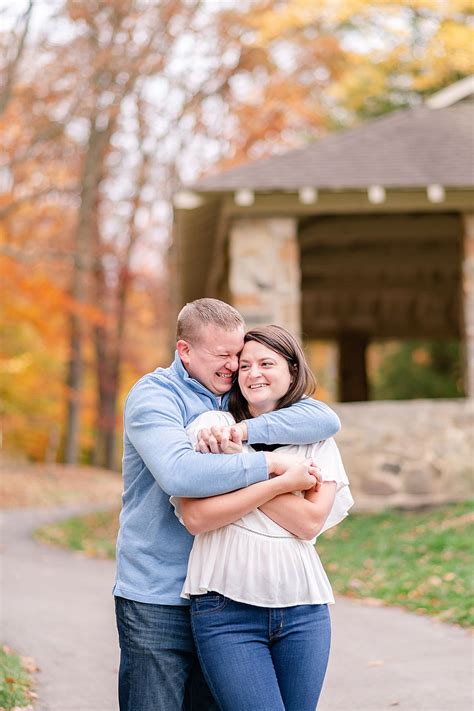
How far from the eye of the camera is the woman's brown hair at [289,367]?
2826 mm

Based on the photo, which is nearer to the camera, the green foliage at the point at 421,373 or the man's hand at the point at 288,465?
the man's hand at the point at 288,465

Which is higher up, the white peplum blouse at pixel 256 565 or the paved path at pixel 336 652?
the white peplum blouse at pixel 256 565

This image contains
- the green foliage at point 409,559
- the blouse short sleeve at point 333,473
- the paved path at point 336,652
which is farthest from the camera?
the green foliage at point 409,559

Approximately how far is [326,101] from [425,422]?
1550cm

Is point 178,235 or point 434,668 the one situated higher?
point 178,235

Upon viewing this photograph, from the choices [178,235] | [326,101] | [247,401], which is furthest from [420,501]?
[326,101]

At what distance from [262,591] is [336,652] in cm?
319

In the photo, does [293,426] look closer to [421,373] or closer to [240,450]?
[240,450]

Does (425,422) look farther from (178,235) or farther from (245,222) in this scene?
(178,235)

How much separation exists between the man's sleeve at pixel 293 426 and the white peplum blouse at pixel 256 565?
9 cm

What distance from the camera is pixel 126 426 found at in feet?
9.19

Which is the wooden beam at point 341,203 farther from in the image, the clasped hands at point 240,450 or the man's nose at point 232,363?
the clasped hands at point 240,450

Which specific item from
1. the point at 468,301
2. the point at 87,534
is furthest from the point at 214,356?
the point at 87,534

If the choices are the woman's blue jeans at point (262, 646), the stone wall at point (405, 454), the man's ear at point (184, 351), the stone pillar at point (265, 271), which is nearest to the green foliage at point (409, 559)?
the stone wall at point (405, 454)
